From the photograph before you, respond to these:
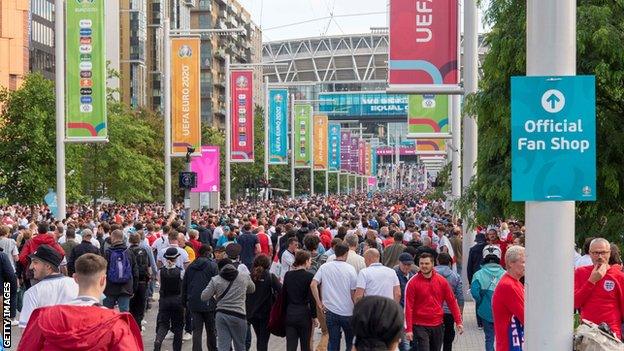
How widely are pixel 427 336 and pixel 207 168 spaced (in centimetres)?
2627

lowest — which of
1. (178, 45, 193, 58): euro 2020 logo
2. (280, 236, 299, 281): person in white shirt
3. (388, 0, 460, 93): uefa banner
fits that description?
(280, 236, 299, 281): person in white shirt

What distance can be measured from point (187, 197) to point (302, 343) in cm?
1598

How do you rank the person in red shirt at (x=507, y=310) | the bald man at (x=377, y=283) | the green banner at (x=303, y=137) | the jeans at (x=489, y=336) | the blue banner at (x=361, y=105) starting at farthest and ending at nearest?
the blue banner at (x=361, y=105)
the green banner at (x=303, y=137)
the jeans at (x=489, y=336)
the bald man at (x=377, y=283)
the person in red shirt at (x=507, y=310)

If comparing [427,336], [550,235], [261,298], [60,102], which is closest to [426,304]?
[427,336]

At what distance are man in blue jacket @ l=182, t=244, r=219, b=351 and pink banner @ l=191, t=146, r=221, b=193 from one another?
22965 millimetres

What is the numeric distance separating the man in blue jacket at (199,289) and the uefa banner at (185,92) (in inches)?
926

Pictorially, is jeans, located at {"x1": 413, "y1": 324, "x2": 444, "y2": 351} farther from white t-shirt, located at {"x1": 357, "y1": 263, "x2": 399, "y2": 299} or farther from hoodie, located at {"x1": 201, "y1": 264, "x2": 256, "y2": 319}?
hoodie, located at {"x1": 201, "y1": 264, "x2": 256, "y2": 319}

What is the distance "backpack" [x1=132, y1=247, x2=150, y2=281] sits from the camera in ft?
60.0

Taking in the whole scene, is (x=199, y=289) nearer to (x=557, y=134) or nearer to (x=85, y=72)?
(x=557, y=134)

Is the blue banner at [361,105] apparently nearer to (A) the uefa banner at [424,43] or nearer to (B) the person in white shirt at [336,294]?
(A) the uefa banner at [424,43]

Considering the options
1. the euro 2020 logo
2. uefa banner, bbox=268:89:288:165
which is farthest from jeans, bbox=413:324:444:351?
uefa banner, bbox=268:89:288:165

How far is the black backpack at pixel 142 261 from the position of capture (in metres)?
18.3
